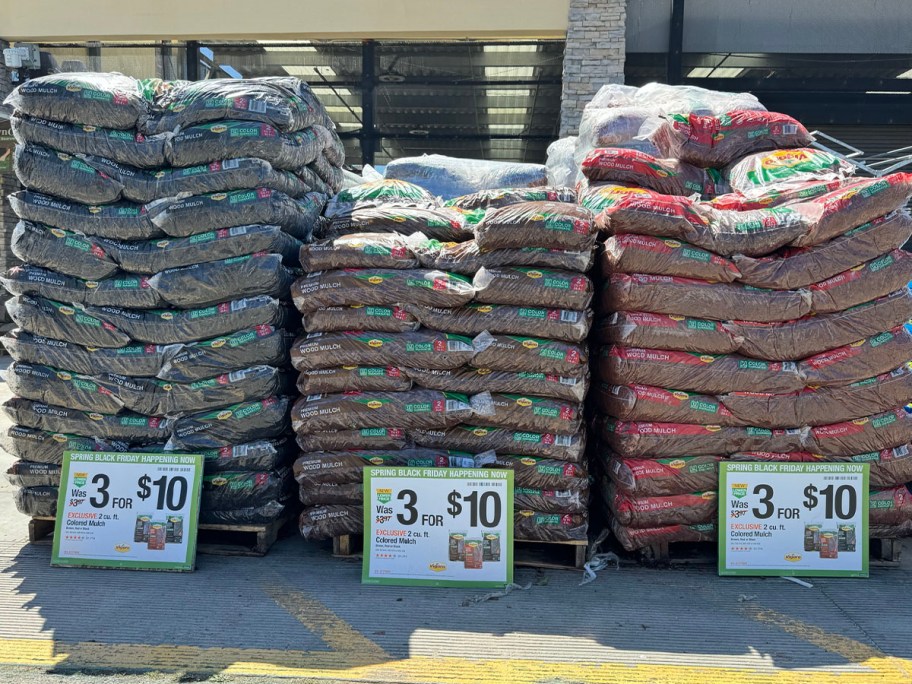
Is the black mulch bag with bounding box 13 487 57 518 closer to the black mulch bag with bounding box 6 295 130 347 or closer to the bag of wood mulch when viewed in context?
the black mulch bag with bounding box 6 295 130 347

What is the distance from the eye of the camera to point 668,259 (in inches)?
135

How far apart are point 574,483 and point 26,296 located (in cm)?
307

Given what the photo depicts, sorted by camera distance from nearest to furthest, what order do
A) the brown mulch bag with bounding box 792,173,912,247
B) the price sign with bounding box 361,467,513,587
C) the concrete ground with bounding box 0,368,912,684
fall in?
the concrete ground with bounding box 0,368,912,684
the price sign with bounding box 361,467,513,587
the brown mulch bag with bounding box 792,173,912,247

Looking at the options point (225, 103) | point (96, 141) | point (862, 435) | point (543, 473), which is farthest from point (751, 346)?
point (96, 141)

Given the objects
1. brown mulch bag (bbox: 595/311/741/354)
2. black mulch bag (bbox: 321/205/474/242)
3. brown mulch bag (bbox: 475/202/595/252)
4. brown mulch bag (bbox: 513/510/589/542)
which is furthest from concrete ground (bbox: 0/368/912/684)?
black mulch bag (bbox: 321/205/474/242)

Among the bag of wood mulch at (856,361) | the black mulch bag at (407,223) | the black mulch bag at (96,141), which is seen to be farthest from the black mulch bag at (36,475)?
the bag of wood mulch at (856,361)

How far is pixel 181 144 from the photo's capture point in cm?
359

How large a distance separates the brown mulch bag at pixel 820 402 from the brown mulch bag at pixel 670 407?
0.18 feet

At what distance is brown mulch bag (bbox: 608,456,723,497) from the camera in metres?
3.48

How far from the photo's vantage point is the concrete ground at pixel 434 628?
104 inches

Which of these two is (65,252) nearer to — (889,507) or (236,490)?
(236,490)

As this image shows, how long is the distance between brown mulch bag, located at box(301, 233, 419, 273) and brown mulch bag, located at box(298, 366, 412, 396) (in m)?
0.53

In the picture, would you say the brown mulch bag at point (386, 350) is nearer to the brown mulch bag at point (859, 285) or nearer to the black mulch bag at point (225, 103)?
the black mulch bag at point (225, 103)

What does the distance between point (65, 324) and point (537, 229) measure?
2.50 meters
